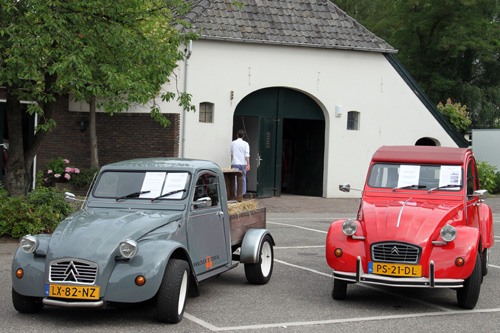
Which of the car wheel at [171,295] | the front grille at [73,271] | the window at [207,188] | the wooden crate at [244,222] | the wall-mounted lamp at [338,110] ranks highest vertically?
the wall-mounted lamp at [338,110]

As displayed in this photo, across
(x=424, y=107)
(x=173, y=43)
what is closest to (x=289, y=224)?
(x=173, y=43)

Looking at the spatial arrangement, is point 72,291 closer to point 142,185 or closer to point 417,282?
point 142,185

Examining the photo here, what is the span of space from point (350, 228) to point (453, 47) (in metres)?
29.5

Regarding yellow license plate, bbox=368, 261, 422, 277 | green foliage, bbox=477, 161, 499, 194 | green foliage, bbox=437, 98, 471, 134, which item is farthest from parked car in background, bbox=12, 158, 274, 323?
green foliage, bbox=477, 161, 499, 194

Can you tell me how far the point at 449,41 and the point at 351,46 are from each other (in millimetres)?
13150

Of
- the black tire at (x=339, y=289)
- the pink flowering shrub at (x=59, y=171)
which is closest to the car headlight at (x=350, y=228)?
the black tire at (x=339, y=289)

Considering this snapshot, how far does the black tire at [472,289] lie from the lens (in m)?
8.07

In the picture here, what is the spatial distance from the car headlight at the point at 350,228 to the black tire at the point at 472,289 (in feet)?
4.51

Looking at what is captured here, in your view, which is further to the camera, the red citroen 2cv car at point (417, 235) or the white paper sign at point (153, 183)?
the white paper sign at point (153, 183)

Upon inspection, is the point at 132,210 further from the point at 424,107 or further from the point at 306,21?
the point at 424,107

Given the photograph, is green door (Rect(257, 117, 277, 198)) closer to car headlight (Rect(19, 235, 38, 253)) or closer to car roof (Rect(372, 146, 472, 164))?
car roof (Rect(372, 146, 472, 164))

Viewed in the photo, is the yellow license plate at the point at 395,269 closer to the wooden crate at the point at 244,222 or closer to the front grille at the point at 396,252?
the front grille at the point at 396,252

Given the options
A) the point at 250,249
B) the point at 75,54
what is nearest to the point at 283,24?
the point at 75,54

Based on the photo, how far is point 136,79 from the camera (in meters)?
12.9
